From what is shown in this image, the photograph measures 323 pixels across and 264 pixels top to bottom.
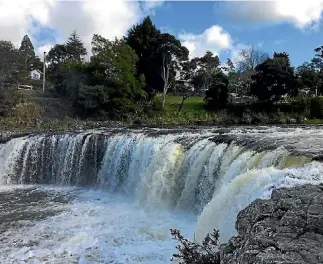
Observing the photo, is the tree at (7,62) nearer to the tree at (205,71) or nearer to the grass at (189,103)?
the grass at (189,103)

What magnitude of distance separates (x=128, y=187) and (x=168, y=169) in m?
2.14

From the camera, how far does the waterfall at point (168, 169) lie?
7203 mm

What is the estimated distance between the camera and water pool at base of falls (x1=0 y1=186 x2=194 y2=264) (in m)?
7.36

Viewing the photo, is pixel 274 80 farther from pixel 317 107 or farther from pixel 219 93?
pixel 219 93

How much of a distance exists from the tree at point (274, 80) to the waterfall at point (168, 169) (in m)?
17.2

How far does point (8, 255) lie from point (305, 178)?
582 cm

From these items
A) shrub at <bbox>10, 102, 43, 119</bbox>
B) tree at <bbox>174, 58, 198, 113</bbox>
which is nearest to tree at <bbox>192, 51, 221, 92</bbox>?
tree at <bbox>174, 58, 198, 113</bbox>

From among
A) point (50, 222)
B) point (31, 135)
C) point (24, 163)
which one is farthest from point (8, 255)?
point (31, 135)

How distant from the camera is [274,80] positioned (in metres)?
28.4

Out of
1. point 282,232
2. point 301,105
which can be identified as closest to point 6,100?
point 301,105

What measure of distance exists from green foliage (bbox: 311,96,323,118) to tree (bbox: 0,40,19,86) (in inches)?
893

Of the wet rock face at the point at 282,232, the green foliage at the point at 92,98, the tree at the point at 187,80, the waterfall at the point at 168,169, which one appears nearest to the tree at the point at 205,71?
the tree at the point at 187,80

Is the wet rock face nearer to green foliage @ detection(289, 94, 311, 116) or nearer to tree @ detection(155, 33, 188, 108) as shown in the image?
green foliage @ detection(289, 94, 311, 116)

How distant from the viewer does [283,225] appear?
393 cm
